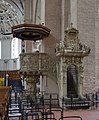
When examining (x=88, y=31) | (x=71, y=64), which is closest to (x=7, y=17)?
(x=88, y=31)

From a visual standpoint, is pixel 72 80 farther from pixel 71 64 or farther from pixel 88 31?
pixel 88 31

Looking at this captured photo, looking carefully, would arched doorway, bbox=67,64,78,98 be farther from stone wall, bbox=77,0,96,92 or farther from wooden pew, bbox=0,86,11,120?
wooden pew, bbox=0,86,11,120

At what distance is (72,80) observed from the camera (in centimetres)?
1480

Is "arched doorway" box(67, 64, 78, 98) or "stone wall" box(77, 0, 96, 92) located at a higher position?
"stone wall" box(77, 0, 96, 92)

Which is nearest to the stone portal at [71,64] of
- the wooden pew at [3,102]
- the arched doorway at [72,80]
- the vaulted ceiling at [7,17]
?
the arched doorway at [72,80]

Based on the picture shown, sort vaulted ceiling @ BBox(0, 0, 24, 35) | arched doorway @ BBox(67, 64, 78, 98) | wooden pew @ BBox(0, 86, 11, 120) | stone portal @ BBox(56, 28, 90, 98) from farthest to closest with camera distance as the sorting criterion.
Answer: vaulted ceiling @ BBox(0, 0, 24, 35), arched doorway @ BBox(67, 64, 78, 98), stone portal @ BBox(56, 28, 90, 98), wooden pew @ BBox(0, 86, 11, 120)

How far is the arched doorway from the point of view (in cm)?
1473

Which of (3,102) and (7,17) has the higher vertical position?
(7,17)

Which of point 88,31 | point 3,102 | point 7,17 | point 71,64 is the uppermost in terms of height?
point 7,17

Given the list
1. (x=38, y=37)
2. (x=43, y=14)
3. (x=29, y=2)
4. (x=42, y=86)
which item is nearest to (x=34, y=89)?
(x=42, y=86)

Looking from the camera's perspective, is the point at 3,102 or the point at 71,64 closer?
the point at 3,102

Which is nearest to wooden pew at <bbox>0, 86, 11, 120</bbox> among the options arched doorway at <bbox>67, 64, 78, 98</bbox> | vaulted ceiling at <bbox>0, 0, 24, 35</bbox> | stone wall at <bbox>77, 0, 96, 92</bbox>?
arched doorway at <bbox>67, 64, 78, 98</bbox>

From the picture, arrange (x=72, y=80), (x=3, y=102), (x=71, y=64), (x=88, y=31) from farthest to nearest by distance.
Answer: (x=88, y=31) → (x=72, y=80) → (x=71, y=64) → (x=3, y=102)

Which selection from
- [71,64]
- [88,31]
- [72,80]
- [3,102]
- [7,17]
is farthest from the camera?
[7,17]
